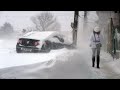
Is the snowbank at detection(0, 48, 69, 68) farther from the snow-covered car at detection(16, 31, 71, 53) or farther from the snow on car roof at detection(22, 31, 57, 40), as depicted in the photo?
the snow on car roof at detection(22, 31, 57, 40)

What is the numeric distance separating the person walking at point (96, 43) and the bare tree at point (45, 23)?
0.86m

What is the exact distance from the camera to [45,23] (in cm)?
840

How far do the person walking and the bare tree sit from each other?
Answer: 86cm

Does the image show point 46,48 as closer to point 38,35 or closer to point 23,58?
point 38,35

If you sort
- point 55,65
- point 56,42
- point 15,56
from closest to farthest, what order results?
point 55,65 < point 15,56 < point 56,42

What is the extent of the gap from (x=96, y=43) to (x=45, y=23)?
128 centimetres

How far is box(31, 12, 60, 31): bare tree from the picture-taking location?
815cm

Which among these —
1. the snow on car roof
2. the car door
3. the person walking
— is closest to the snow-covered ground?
the car door

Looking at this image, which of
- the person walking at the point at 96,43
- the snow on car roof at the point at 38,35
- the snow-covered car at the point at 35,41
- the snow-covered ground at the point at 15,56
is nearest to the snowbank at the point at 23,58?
the snow-covered ground at the point at 15,56

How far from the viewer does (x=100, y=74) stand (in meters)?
8.03

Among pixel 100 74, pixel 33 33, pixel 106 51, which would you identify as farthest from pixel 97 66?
pixel 33 33

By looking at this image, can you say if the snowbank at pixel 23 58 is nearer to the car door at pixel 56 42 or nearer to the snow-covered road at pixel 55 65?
the snow-covered road at pixel 55 65

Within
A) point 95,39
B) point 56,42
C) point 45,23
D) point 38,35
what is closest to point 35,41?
point 38,35
